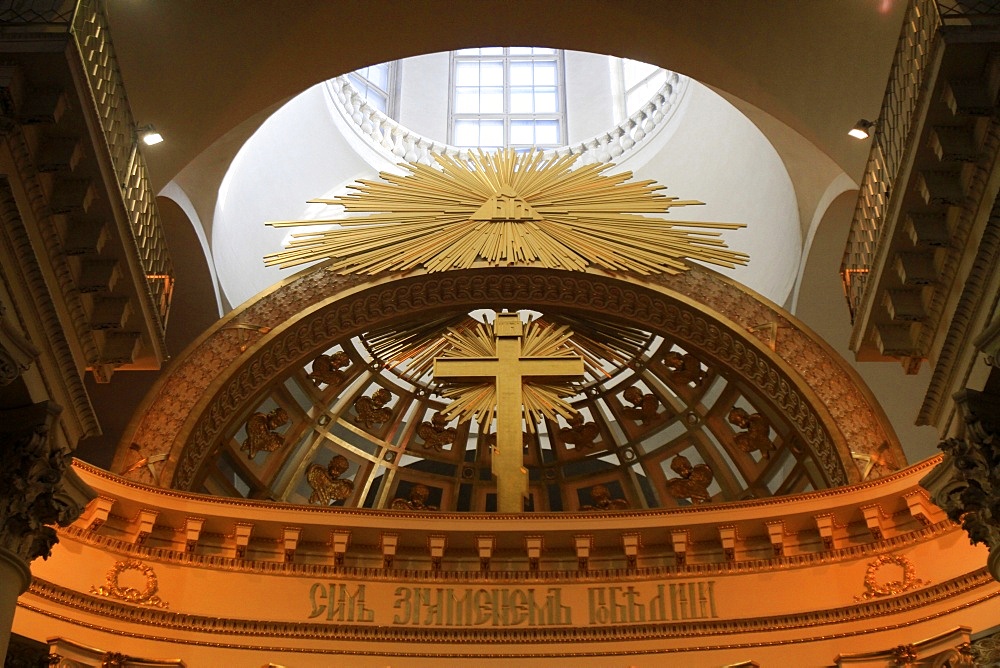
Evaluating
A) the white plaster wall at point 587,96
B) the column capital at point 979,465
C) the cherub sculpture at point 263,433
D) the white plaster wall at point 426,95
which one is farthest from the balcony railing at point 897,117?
the white plaster wall at point 426,95

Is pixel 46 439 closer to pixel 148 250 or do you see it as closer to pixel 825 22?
pixel 148 250

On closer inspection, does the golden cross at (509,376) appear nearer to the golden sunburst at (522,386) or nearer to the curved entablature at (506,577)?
the golden sunburst at (522,386)

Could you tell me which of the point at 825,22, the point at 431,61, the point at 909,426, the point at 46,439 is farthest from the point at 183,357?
the point at 431,61

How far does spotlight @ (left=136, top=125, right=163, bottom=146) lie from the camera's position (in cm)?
952

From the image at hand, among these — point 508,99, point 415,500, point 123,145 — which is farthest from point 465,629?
point 508,99

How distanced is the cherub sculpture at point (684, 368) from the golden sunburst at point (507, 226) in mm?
1159

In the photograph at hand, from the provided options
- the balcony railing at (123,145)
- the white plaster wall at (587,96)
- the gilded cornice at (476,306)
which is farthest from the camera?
the white plaster wall at (587,96)

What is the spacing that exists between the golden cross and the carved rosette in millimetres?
4568

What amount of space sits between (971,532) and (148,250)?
6.22 m

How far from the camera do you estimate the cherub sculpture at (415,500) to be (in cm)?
1318

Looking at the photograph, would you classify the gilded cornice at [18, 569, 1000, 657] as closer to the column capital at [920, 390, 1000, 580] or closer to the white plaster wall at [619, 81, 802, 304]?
the column capital at [920, 390, 1000, 580]

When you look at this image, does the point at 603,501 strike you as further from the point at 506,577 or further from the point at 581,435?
the point at 506,577

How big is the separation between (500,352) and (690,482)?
3.24 meters

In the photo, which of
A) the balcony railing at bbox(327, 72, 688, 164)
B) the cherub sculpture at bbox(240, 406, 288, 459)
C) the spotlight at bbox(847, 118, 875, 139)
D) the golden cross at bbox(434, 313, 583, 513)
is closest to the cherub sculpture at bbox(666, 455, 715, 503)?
the golden cross at bbox(434, 313, 583, 513)
